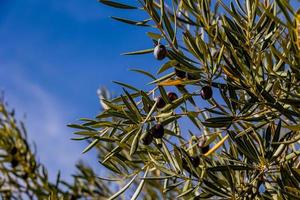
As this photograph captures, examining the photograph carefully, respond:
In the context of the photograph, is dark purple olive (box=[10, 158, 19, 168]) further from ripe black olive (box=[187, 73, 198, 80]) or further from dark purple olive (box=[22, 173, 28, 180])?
ripe black olive (box=[187, 73, 198, 80])

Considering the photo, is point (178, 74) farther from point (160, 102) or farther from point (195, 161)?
point (195, 161)

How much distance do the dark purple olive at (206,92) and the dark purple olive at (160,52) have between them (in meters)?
0.10

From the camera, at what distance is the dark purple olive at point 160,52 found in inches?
41.5

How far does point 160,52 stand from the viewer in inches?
41.6

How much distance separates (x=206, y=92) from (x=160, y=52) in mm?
115

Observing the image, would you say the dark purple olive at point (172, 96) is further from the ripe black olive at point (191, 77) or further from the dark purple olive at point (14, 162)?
the dark purple olive at point (14, 162)

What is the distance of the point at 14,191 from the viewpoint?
299cm

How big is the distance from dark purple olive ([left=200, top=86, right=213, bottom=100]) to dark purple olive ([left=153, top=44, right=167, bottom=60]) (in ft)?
0.32

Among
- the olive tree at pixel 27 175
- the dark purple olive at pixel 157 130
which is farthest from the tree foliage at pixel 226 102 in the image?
the olive tree at pixel 27 175

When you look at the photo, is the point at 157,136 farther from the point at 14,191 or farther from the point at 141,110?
→ the point at 14,191

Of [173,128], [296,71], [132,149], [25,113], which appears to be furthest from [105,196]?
[296,71]

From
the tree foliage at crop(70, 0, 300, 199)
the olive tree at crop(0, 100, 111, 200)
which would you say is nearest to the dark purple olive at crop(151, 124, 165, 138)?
the tree foliage at crop(70, 0, 300, 199)

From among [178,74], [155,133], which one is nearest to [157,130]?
[155,133]

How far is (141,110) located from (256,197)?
0.28 metres
